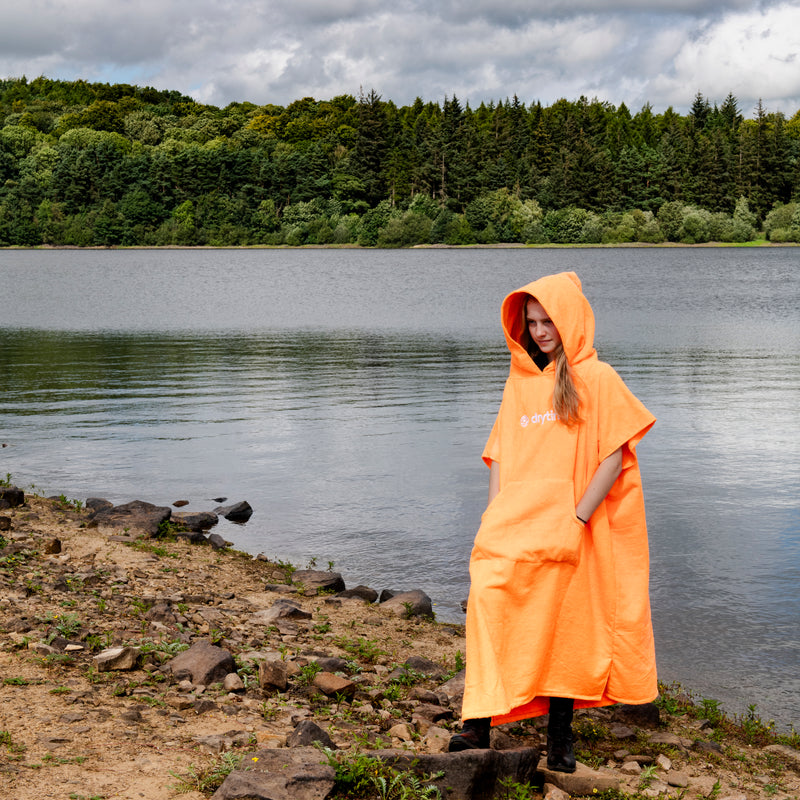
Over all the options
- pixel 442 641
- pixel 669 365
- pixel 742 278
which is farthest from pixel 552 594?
pixel 742 278

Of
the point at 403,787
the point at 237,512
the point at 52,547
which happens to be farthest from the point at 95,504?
the point at 403,787

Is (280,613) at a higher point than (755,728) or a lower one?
higher

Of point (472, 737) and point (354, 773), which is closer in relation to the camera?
point (354, 773)

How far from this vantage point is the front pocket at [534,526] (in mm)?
4562

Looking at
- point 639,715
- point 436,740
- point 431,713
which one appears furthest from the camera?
point 639,715

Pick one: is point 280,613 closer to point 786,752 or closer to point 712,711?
point 712,711

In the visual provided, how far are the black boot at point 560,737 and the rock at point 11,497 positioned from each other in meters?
8.34

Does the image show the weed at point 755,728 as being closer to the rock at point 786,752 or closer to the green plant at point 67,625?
the rock at point 786,752

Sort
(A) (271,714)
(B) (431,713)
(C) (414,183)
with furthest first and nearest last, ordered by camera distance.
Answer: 1. (C) (414,183)
2. (B) (431,713)
3. (A) (271,714)

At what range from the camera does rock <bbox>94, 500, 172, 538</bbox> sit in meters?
10.6

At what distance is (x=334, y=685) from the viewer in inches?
229

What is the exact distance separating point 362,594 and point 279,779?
4763 millimetres

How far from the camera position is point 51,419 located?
746 inches

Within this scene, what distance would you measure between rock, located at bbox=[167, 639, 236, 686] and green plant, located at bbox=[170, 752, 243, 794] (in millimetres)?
1118
